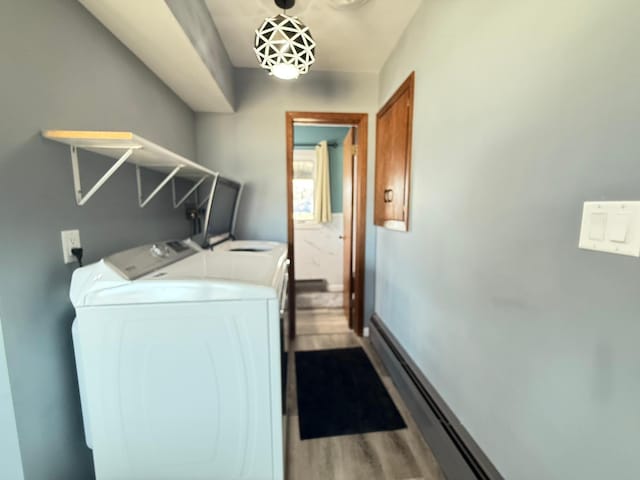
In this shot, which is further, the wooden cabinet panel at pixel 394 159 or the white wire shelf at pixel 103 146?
the wooden cabinet panel at pixel 394 159

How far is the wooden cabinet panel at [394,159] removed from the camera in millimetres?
1854

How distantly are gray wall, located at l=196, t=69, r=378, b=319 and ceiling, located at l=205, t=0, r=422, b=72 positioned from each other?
181 mm

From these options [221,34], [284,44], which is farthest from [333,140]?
[284,44]

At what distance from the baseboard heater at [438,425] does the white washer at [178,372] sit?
82cm

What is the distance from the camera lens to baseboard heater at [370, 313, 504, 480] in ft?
3.68

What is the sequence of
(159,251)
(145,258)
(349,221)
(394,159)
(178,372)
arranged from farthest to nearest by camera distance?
(349,221)
(394,159)
(159,251)
(145,258)
(178,372)

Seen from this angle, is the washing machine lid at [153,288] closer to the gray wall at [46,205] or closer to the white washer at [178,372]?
the white washer at [178,372]

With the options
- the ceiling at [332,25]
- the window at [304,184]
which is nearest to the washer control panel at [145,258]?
the ceiling at [332,25]

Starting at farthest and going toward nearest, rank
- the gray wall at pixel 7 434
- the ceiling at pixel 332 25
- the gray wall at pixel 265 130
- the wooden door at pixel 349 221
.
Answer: the wooden door at pixel 349 221 → the gray wall at pixel 265 130 → the ceiling at pixel 332 25 → the gray wall at pixel 7 434

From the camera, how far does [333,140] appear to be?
416cm

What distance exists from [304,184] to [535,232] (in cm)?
377

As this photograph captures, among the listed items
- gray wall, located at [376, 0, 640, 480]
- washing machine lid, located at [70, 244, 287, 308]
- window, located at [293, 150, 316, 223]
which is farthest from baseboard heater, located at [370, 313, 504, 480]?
window, located at [293, 150, 316, 223]

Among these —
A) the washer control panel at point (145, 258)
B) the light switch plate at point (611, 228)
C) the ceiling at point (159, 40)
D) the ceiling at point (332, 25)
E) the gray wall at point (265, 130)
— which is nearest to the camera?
the light switch plate at point (611, 228)

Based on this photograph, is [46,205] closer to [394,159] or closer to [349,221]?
[394,159]
